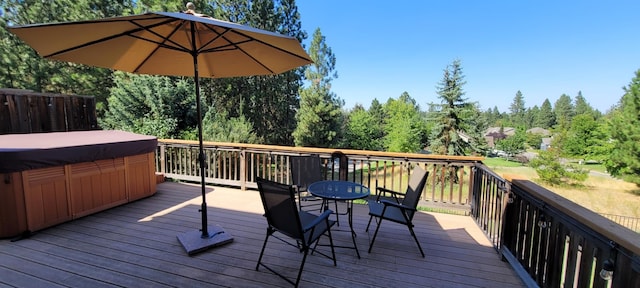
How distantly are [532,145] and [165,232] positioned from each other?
190 feet

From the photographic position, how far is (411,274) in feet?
7.83

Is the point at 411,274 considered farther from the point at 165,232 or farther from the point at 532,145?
the point at 532,145

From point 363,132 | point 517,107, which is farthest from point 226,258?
point 517,107

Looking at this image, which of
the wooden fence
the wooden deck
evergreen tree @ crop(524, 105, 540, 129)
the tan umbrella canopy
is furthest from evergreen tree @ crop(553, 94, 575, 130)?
the wooden fence

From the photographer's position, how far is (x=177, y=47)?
2.92 metres

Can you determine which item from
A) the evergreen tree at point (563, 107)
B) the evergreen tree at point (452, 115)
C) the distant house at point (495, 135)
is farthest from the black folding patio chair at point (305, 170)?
the evergreen tree at point (563, 107)

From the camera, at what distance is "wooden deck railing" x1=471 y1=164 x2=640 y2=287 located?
125cm

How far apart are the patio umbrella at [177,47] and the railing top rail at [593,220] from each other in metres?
2.21

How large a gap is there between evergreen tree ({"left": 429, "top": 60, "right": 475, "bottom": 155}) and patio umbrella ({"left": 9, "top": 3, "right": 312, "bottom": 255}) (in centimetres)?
1647

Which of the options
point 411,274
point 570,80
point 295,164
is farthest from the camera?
point 570,80

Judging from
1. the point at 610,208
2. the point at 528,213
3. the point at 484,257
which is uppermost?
the point at 528,213

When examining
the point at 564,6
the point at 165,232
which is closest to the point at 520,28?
the point at 564,6

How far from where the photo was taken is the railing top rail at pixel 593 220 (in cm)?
117

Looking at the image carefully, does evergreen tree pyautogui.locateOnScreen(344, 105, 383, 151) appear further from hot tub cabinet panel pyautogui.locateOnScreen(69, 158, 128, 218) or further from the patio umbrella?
the patio umbrella
